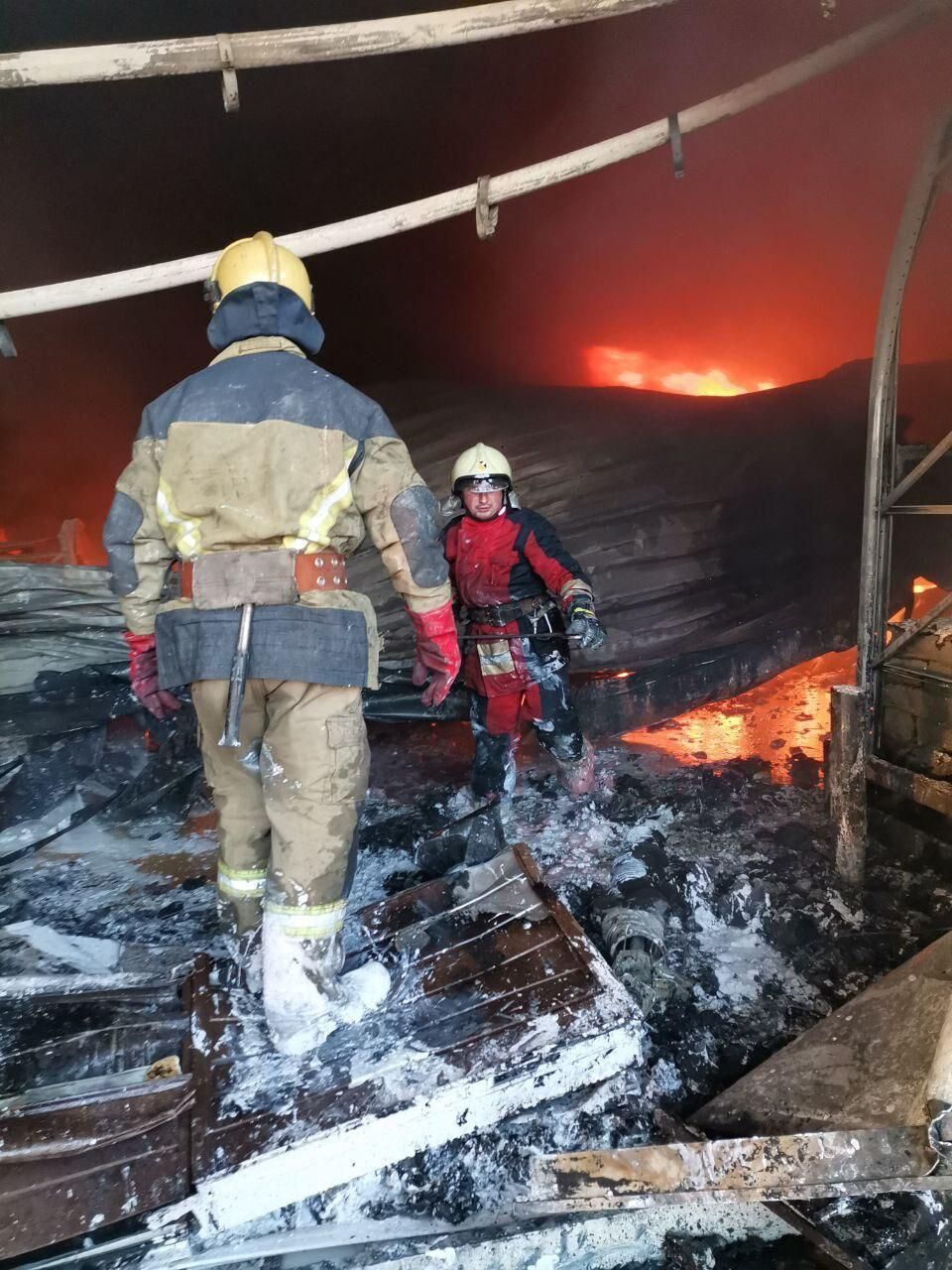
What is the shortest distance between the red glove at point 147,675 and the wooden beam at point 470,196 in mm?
1453

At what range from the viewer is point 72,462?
785 centimetres

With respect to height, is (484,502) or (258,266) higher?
(258,266)

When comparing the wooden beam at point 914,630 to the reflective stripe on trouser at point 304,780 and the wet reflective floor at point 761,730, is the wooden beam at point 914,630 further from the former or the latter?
the reflective stripe on trouser at point 304,780

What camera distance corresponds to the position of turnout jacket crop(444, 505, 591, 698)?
3664 mm

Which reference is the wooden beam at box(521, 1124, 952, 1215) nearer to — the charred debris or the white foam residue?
the charred debris

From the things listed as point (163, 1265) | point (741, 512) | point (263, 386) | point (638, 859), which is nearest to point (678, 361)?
point (741, 512)

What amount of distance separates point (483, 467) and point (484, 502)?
7.0 inches

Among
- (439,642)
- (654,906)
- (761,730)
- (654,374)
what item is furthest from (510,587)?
(654,374)

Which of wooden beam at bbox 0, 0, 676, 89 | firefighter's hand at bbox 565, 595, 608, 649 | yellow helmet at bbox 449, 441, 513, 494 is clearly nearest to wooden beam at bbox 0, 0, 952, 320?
wooden beam at bbox 0, 0, 676, 89

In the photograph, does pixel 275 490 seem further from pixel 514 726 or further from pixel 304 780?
pixel 514 726

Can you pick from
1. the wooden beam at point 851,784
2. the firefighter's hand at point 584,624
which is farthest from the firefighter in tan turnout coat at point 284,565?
the wooden beam at point 851,784

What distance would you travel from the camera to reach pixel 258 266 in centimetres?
204

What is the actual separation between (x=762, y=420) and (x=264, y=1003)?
192 inches

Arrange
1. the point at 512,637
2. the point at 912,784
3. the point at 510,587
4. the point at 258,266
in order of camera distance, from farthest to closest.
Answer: the point at 510,587
the point at 512,637
the point at 912,784
the point at 258,266
